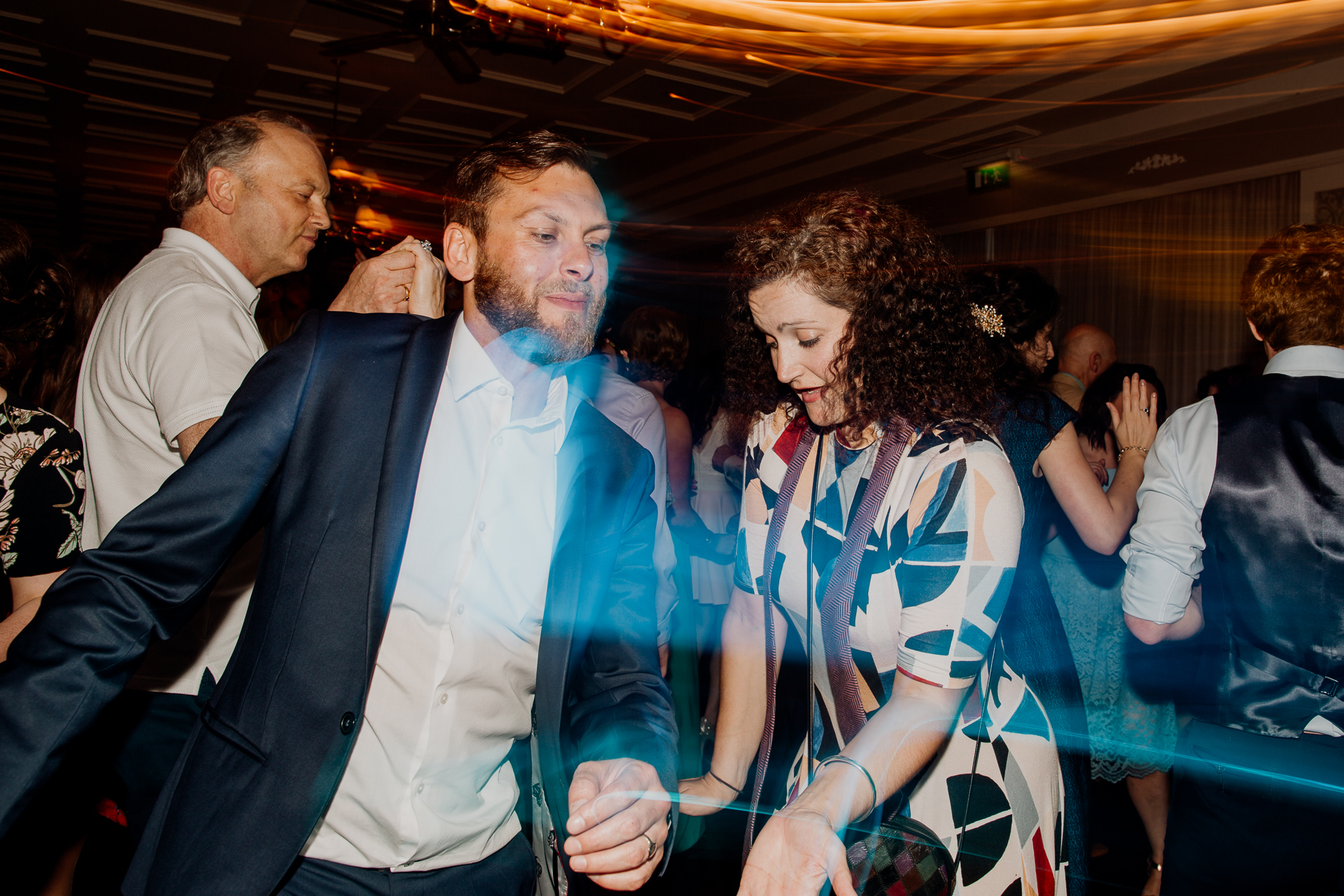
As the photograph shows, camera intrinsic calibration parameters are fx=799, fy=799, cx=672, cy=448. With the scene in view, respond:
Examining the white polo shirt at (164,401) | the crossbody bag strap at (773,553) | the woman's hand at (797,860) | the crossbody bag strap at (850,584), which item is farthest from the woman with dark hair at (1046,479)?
the white polo shirt at (164,401)

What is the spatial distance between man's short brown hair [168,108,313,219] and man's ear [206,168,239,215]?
0.04 feet

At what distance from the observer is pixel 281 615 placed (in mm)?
1211

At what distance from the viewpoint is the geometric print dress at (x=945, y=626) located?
4.40 feet

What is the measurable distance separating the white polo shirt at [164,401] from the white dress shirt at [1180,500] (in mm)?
2157

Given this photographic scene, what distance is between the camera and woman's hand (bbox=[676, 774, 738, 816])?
4.66 ft

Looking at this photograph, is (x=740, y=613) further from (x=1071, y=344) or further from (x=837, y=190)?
(x=1071, y=344)

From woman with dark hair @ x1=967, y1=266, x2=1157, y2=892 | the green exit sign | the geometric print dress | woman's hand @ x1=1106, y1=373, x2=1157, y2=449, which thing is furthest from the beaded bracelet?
the green exit sign

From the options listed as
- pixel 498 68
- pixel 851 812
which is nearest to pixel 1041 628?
pixel 851 812

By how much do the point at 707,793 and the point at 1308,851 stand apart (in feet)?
4.79

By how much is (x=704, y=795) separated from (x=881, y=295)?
100 cm

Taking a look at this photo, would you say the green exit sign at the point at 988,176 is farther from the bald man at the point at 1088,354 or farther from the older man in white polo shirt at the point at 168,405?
the older man in white polo shirt at the point at 168,405

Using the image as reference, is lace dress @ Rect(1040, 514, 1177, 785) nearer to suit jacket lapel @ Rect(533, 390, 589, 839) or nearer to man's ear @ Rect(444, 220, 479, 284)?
suit jacket lapel @ Rect(533, 390, 589, 839)

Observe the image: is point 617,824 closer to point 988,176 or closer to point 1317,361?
point 1317,361

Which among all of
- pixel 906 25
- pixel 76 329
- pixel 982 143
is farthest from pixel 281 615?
pixel 982 143
